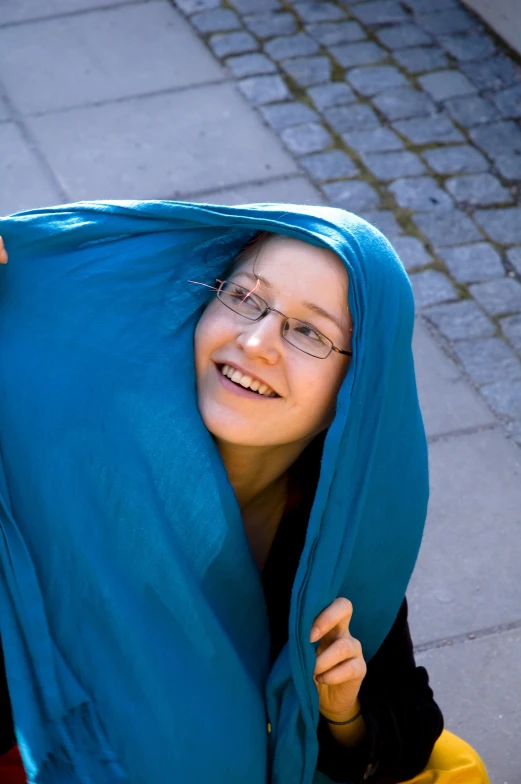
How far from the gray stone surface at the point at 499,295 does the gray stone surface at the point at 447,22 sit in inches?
82.5

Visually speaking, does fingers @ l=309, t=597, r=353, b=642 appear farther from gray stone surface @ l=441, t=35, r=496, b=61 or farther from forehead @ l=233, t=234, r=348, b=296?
gray stone surface @ l=441, t=35, r=496, b=61

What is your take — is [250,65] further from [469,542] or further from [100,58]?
[469,542]

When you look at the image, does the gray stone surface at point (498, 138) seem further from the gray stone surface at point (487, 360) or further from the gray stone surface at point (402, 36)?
the gray stone surface at point (487, 360)

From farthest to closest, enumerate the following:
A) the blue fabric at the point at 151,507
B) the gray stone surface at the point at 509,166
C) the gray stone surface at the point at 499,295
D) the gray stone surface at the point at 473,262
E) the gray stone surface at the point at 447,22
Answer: the gray stone surface at the point at 447,22, the gray stone surface at the point at 509,166, the gray stone surface at the point at 473,262, the gray stone surface at the point at 499,295, the blue fabric at the point at 151,507

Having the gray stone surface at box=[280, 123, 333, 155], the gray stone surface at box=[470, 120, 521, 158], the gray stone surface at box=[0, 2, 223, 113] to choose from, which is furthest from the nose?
the gray stone surface at box=[0, 2, 223, 113]

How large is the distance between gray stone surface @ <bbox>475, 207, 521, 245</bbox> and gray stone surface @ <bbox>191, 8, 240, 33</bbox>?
1957 mm

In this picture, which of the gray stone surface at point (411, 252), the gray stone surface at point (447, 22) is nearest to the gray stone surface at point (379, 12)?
the gray stone surface at point (447, 22)

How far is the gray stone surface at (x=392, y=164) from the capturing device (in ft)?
18.1

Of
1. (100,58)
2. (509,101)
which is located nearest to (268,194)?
(100,58)

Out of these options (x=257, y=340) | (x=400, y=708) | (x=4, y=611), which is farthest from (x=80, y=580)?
(x=400, y=708)

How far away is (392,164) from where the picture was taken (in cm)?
557

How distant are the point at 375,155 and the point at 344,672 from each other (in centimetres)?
370

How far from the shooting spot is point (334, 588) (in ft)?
7.74

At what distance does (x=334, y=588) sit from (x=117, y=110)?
13.0ft
